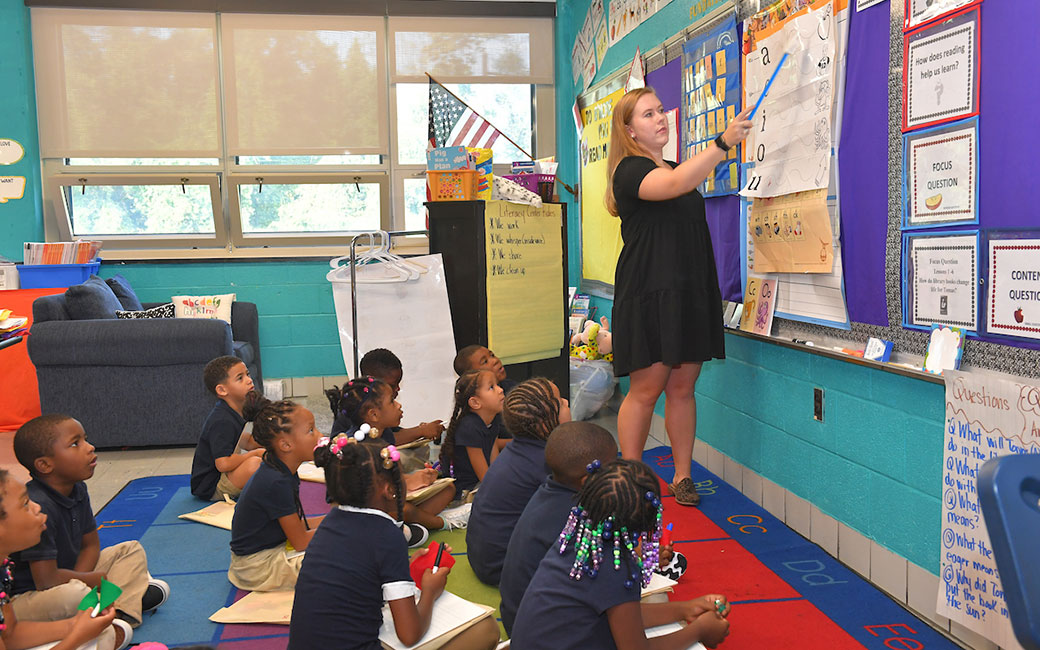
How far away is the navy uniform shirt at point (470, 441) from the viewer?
3.10 m

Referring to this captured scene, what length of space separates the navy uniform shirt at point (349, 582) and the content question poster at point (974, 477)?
1.31m

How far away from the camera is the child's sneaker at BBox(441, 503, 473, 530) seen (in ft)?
10.1

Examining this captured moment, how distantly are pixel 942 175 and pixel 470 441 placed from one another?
175cm

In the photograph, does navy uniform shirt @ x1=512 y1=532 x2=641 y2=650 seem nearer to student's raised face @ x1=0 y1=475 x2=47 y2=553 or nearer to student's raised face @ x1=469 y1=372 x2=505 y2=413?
student's raised face @ x1=0 y1=475 x2=47 y2=553

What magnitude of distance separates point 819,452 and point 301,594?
1751 mm

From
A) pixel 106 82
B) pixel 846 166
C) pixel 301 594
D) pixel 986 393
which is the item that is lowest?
pixel 301 594

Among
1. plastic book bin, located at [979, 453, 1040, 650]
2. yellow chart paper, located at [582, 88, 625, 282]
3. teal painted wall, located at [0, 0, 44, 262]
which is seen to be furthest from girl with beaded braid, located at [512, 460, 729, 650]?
teal painted wall, located at [0, 0, 44, 262]

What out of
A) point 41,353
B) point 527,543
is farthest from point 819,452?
point 41,353

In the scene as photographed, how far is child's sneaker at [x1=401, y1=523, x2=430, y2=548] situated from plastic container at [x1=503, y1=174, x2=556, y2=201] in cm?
184

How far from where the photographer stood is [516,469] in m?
2.31

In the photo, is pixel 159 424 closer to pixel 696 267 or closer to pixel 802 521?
pixel 696 267

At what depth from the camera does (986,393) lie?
1.97 meters

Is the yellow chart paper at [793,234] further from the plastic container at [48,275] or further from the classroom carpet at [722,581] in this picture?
the plastic container at [48,275]

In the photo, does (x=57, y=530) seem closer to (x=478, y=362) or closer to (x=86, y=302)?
(x=478, y=362)
